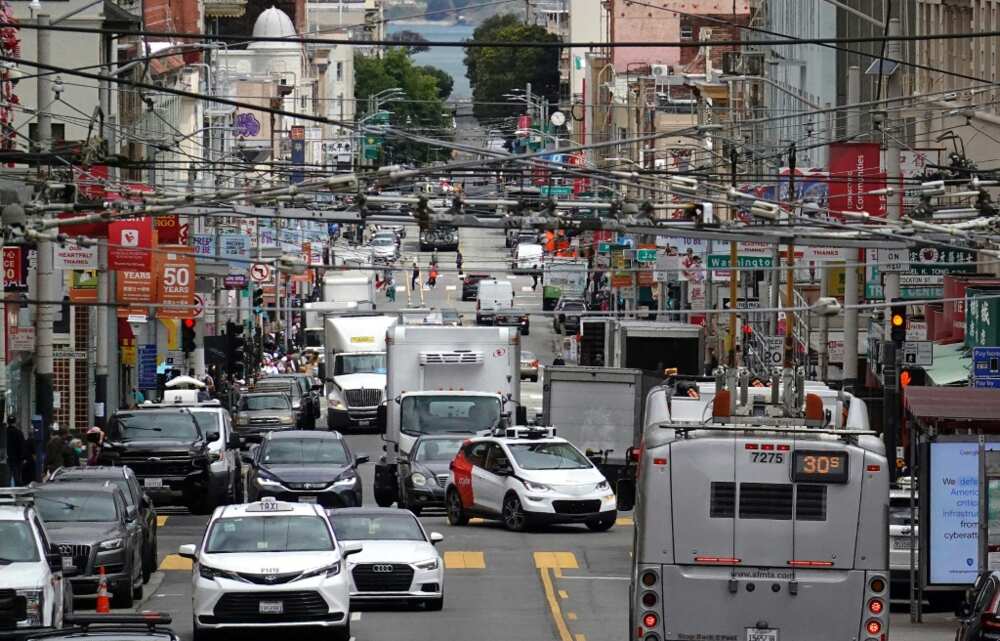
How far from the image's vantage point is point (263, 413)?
59.6 metres

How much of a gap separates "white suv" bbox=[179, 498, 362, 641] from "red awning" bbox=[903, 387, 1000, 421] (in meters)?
7.79

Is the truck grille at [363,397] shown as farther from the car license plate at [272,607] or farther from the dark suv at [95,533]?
the car license plate at [272,607]

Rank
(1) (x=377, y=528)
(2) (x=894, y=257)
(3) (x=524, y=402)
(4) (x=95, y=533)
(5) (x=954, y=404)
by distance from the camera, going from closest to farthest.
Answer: (4) (x=95, y=533) → (1) (x=377, y=528) → (5) (x=954, y=404) → (2) (x=894, y=257) → (3) (x=524, y=402)

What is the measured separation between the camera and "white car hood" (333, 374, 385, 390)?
6450 cm

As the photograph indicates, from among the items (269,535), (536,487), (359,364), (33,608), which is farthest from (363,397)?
(33,608)

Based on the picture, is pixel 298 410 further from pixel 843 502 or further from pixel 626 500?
pixel 843 502

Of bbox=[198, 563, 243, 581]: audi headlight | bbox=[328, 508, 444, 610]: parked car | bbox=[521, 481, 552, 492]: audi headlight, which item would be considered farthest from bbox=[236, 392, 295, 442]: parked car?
bbox=[198, 563, 243, 581]: audi headlight

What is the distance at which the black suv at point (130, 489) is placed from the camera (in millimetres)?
29380

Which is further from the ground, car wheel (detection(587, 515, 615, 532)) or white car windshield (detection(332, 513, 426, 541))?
white car windshield (detection(332, 513, 426, 541))

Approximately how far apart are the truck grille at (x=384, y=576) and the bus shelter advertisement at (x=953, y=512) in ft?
21.3

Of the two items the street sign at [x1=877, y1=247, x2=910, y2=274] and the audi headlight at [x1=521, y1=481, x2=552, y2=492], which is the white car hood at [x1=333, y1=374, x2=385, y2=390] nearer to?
the street sign at [x1=877, y1=247, x2=910, y2=274]

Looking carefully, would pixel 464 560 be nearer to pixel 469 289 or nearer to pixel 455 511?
pixel 455 511

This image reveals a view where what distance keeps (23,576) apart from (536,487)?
1524cm

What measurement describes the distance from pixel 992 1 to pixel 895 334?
12160mm
